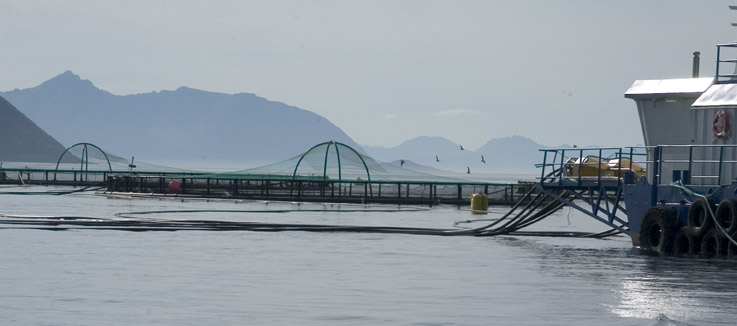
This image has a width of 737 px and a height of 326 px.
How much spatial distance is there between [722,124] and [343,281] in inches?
600

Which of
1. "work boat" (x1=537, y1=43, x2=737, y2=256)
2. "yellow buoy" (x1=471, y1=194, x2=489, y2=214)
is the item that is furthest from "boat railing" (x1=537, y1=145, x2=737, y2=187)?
"yellow buoy" (x1=471, y1=194, x2=489, y2=214)

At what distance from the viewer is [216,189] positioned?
111 meters

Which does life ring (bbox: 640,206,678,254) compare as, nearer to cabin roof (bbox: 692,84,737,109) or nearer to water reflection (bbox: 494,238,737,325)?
water reflection (bbox: 494,238,737,325)

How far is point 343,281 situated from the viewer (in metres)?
28.6

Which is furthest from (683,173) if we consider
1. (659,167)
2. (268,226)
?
(268,226)

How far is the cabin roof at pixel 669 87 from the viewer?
39906 millimetres

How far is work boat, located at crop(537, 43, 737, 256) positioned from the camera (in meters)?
35.3

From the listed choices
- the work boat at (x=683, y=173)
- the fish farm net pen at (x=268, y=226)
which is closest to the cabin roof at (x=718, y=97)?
the work boat at (x=683, y=173)

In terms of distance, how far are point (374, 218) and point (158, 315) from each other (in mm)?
45595

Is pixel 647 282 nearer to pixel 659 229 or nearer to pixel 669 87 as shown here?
pixel 659 229

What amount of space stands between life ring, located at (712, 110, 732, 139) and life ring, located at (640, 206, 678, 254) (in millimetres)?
2938

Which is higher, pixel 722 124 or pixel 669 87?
pixel 669 87

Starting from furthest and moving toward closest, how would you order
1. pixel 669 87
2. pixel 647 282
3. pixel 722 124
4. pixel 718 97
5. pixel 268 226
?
pixel 268 226 → pixel 669 87 → pixel 718 97 → pixel 722 124 → pixel 647 282

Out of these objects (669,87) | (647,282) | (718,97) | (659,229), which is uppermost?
(669,87)
